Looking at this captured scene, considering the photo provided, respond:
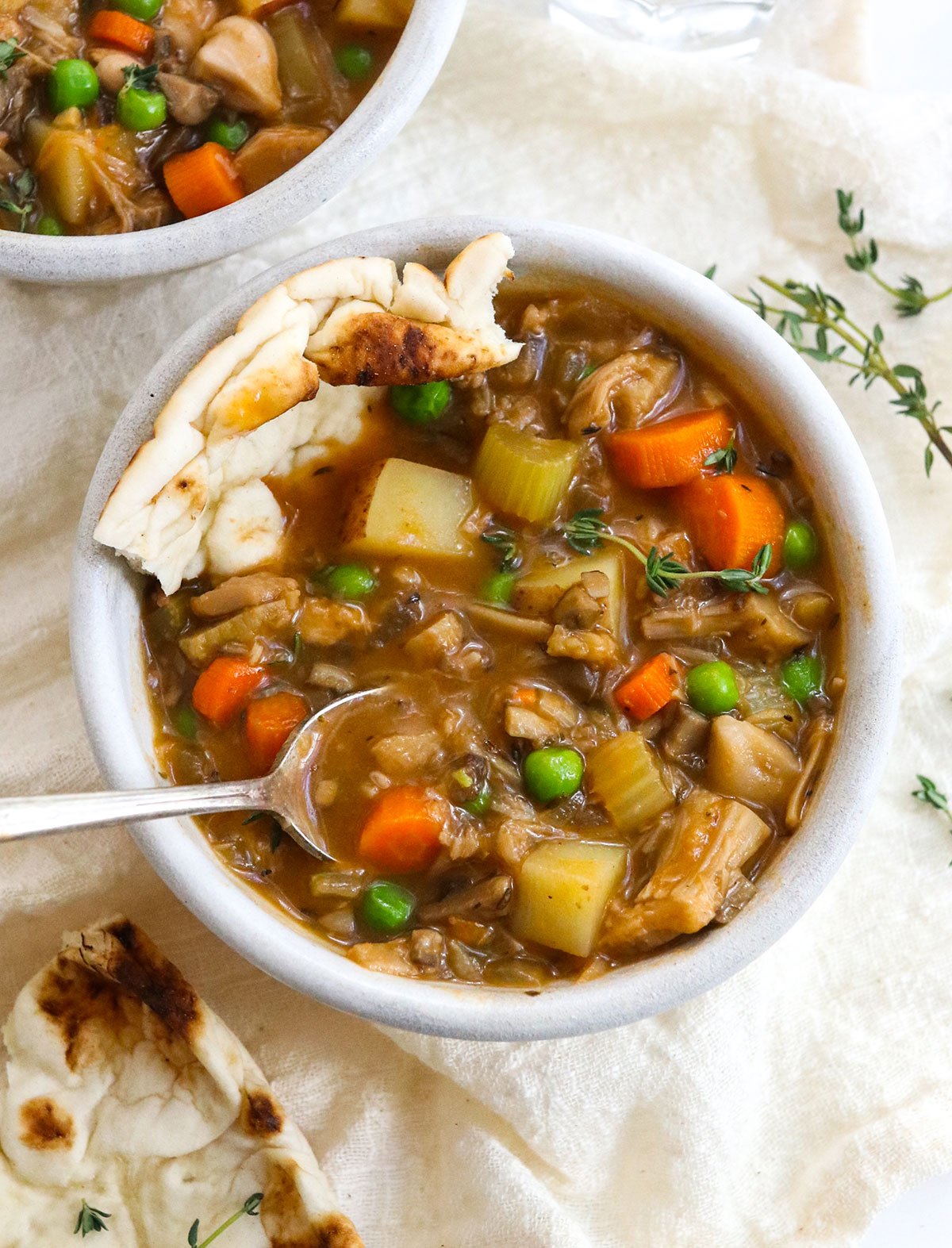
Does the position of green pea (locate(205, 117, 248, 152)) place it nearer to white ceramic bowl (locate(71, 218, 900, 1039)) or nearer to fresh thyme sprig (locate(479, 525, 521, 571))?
white ceramic bowl (locate(71, 218, 900, 1039))

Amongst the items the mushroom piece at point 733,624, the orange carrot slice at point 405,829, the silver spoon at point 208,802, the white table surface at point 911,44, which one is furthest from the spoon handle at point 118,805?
the white table surface at point 911,44

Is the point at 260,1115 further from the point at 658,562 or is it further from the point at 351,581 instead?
the point at 658,562

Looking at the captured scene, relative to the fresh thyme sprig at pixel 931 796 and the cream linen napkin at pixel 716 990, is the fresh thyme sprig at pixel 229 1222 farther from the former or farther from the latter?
the fresh thyme sprig at pixel 931 796

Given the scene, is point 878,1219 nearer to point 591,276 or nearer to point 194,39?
point 591,276

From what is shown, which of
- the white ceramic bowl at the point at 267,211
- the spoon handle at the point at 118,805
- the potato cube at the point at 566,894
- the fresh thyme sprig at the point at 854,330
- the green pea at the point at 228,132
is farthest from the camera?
the fresh thyme sprig at the point at 854,330

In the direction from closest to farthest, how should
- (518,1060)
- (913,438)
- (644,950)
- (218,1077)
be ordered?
(644,950) < (218,1077) < (518,1060) < (913,438)

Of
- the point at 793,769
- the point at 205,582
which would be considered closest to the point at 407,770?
the point at 205,582
